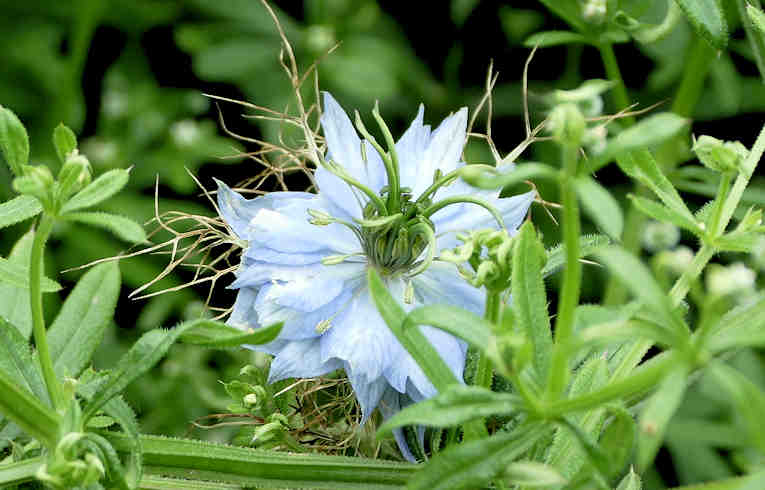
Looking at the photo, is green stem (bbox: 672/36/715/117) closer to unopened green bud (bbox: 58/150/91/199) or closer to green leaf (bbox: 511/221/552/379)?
green leaf (bbox: 511/221/552/379)

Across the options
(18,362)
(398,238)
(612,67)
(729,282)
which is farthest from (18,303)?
(612,67)

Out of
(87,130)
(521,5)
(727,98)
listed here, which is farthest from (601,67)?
(87,130)

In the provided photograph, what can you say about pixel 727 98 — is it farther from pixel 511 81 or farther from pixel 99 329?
pixel 99 329

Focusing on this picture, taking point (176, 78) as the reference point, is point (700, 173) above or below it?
above

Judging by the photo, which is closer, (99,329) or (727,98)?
(99,329)

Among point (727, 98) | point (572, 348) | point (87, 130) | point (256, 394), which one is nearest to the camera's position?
point (572, 348)

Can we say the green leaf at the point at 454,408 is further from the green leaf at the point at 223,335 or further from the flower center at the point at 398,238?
the flower center at the point at 398,238

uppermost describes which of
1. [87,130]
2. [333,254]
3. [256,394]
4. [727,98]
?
[333,254]
